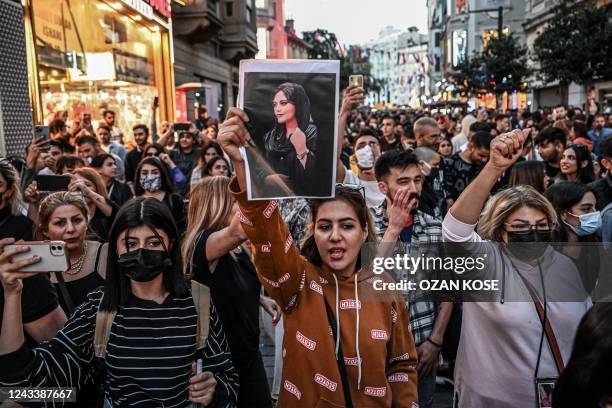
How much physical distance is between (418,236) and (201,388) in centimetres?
170

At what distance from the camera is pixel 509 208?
2.70 metres

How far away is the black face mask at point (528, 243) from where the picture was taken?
8.09ft

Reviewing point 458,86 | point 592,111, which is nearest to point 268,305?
A: point 592,111

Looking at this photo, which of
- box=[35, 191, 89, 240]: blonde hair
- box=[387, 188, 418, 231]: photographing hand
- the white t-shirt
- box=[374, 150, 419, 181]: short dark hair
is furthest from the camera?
the white t-shirt

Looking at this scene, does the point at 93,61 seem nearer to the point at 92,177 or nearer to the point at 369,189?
the point at 92,177

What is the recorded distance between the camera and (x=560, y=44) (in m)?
21.5

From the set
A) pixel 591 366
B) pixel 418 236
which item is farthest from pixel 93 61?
pixel 591 366

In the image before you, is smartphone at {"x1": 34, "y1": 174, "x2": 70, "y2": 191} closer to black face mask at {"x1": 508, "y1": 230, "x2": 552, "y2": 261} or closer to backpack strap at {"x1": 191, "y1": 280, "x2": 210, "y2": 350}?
backpack strap at {"x1": 191, "y1": 280, "x2": 210, "y2": 350}

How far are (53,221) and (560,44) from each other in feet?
73.8

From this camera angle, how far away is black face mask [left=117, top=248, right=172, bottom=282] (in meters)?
2.43

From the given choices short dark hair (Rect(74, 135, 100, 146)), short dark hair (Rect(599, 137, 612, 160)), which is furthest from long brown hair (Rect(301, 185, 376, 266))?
short dark hair (Rect(74, 135, 100, 146))

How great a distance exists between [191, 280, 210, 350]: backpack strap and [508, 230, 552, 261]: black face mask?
1432mm

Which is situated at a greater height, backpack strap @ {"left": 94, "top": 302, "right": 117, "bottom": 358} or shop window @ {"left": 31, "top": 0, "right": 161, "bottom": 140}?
shop window @ {"left": 31, "top": 0, "right": 161, "bottom": 140}

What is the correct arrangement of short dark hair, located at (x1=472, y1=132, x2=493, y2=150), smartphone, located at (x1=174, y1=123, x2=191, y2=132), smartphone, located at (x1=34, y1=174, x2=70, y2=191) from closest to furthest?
smartphone, located at (x1=34, y1=174, x2=70, y2=191) < short dark hair, located at (x1=472, y1=132, x2=493, y2=150) < smartphone, located at (x1=174, y1=123, x2=191, y2=132)
